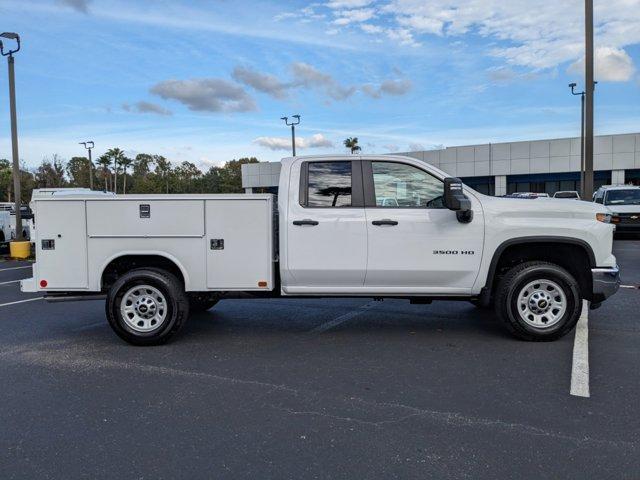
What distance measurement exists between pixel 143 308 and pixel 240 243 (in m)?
1.30

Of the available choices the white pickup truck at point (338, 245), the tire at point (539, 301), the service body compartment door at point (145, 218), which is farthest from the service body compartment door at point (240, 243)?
the tire at point (539, 301)

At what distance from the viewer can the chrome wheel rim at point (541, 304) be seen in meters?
6.01

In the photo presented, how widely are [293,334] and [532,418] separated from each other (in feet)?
10.5

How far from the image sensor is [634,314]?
288 inches

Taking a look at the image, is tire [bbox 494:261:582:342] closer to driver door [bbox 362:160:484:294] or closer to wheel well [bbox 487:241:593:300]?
wheel well [bbox 487:241:593:300]

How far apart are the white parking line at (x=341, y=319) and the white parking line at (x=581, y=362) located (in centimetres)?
278

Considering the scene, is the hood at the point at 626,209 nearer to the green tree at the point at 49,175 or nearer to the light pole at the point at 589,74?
the light pole at the point at 589,74

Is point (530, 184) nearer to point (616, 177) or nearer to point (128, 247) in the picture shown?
point (616, 177)

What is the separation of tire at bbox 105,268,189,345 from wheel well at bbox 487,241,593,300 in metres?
3.44

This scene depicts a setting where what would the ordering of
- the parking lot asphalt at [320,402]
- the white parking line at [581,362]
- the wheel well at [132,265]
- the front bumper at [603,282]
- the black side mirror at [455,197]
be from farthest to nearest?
the wheel well at [132,265], the front bumper at [603,282], the black side mirror at [455,197], the white parking line at [581,362], the parking lot asphalt at [320,402]

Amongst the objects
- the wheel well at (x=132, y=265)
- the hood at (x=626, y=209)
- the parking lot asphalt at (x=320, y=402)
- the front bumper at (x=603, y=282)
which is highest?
the hood at (x=626, y=209)

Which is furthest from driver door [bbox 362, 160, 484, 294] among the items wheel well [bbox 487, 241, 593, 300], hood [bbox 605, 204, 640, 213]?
hood [bbox 605, 204, 640, 213]

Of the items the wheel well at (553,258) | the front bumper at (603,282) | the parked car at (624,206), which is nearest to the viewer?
the front bumper at (603,282)

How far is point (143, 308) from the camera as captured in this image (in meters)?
6.12
